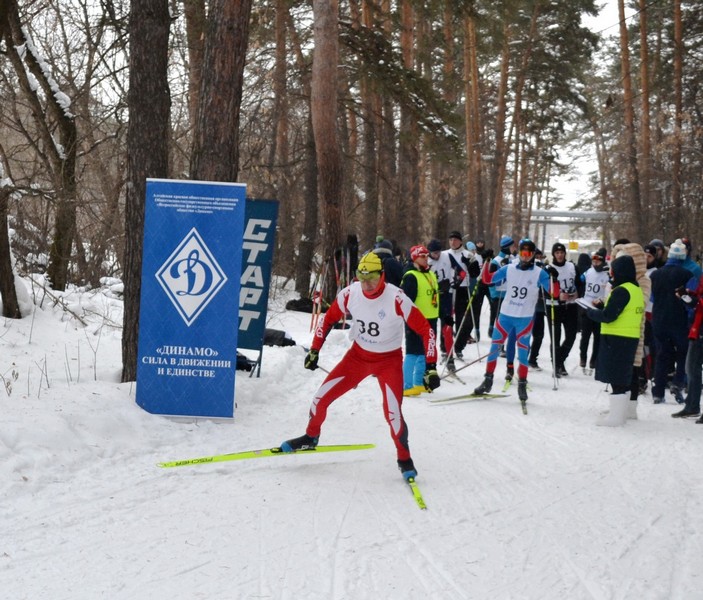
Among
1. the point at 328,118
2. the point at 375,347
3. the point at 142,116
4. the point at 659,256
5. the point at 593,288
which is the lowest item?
the point at 375,347

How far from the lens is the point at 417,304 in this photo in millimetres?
10891

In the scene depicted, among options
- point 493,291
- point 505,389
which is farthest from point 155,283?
point 493,291

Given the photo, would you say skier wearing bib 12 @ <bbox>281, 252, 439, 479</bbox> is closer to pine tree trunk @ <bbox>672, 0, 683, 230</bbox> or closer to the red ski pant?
the red ski pant

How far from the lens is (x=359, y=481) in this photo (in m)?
6.55

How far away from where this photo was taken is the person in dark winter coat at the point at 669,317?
1031 centimetres

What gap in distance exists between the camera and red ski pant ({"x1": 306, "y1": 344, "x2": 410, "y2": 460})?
6.62 metres

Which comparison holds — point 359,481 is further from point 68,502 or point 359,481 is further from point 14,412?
point 14,412

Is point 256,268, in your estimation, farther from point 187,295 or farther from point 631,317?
point 631,317

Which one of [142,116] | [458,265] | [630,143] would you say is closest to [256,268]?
[142,116]

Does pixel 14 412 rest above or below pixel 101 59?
below

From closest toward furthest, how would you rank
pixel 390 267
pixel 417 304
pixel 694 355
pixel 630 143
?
pixel 694 355
pixel 417 304
pixel 390 267
pixel 630 143

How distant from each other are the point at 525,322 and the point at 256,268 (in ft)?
12.1

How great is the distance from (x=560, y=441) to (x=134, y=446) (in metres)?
4.39

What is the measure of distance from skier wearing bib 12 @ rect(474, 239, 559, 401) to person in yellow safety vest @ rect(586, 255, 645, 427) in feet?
4.30
